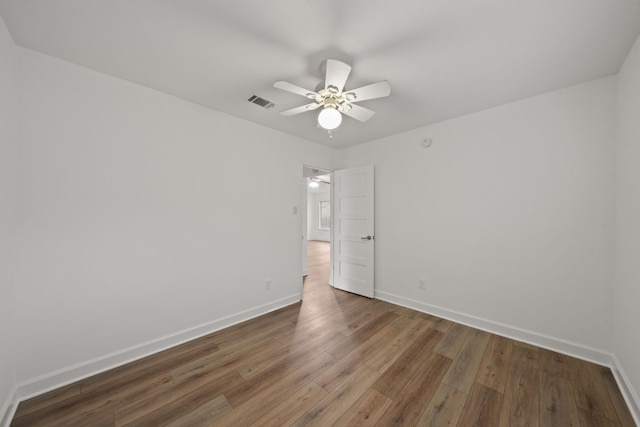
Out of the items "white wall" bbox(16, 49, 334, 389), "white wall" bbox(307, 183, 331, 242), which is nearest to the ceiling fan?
"white wall" bbox(16, 49, 334, 389)

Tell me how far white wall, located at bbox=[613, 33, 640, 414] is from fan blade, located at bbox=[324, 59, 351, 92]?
2.07 meters

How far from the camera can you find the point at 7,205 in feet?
5.05

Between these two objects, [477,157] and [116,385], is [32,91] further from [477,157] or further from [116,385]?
[477,157]

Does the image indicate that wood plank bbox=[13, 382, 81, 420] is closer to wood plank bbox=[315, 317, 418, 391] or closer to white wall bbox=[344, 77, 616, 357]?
wood plank bbox=[315, 317, 418, 391]

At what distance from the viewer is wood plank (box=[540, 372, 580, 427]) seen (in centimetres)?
152

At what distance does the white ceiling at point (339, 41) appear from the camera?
1.37 m

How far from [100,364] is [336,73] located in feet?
10.2

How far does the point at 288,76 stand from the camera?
2.02m

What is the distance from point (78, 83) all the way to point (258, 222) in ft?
6.86

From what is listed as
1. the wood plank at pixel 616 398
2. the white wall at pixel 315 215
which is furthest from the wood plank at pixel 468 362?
the white wall at pixel 315 215

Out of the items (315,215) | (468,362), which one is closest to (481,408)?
(468,362)

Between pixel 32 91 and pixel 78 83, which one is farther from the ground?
pixel 78 83

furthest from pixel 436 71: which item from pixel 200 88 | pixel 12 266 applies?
pixel 12 266

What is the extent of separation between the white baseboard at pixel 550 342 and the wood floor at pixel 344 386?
71mm
